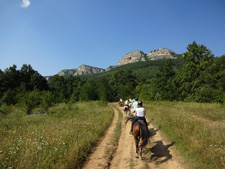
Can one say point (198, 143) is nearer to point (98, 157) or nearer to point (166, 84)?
point (98, 157)

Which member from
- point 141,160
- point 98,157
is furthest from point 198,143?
point 98,157

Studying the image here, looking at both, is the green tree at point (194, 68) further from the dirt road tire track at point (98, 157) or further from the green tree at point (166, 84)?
the dirt road tire track at point (98, 157)

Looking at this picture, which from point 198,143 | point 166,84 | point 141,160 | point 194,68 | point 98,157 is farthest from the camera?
point 166,84

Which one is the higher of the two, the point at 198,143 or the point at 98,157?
the point at 198,143

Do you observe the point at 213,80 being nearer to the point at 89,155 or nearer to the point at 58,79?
the point at 89,155

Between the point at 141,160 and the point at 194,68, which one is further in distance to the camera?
the point at 194,68

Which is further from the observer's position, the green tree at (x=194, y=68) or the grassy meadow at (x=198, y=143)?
the green tree at (x=194, y=68)

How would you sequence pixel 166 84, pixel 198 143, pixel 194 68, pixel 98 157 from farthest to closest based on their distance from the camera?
pixel 166 84 < pixel 194 68 < pixel 98 157 < pixel 198 143

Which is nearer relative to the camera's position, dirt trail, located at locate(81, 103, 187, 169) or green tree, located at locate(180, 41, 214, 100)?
dirt trail, located at locate(81, 103, 187, 169)

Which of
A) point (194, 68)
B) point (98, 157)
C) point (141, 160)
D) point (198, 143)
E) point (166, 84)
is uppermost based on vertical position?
point (194, 68)

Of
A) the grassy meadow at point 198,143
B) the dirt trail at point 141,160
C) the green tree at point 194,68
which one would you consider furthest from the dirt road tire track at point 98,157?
the green tree at point 194,68

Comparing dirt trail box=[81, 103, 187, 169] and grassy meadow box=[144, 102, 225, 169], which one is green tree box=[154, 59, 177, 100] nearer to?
grassy meadow box=[144, 102, 225, 169]

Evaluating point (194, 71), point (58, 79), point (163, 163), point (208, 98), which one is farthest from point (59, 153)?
point (58, 79)

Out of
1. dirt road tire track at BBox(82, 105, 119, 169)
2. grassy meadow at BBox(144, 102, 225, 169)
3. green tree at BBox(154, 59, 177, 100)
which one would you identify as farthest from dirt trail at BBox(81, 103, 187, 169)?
green tree at BBox(154, 59, 177, 100)
